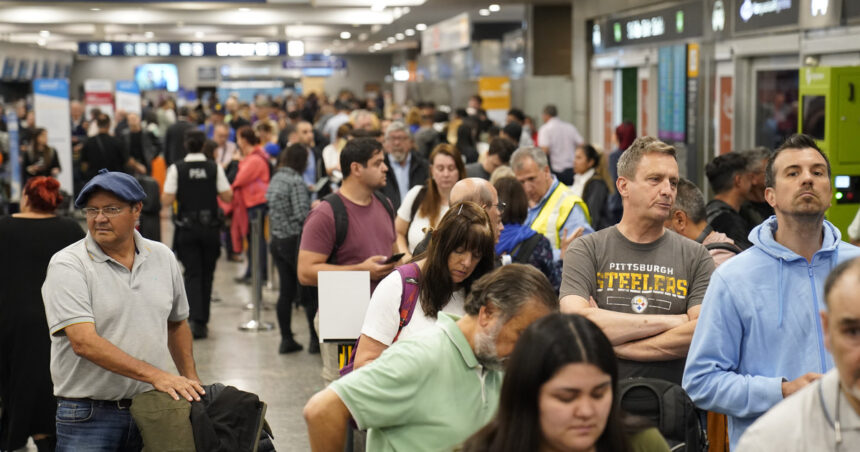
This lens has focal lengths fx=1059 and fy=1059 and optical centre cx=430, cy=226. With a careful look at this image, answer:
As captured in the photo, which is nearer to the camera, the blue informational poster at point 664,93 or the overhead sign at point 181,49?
the blue informational poster at point 664,93

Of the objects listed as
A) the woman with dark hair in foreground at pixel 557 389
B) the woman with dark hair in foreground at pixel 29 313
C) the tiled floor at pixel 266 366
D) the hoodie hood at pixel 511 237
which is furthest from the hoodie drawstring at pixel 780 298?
the tiled floor at pixel 266 366

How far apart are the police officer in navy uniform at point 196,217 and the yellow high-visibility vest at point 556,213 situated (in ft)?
12.6

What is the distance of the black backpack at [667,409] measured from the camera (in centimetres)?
305

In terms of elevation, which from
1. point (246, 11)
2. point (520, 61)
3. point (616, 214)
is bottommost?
point (616, 214)

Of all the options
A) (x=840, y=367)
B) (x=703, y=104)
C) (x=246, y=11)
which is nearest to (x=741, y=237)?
(x=840, y=367)

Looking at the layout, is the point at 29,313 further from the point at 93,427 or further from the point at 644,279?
the point at 644,279

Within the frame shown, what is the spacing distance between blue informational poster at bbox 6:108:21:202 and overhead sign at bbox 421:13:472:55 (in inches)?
387

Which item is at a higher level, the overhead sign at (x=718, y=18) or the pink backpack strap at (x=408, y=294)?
the overhead sign at (x=718, y=18)

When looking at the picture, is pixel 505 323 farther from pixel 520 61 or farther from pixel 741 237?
pixel 520 61

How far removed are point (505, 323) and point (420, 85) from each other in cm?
2603

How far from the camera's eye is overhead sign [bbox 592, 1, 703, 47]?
1219cm

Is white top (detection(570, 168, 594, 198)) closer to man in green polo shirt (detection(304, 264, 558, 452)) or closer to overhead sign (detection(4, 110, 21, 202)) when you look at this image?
man in green polo shirt (detection(304, 264, 558, 452))

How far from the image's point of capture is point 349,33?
106 feet

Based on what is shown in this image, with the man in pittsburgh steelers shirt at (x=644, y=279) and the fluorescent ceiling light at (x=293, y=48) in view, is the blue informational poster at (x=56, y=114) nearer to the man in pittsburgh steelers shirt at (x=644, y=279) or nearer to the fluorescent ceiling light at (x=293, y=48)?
the man in pittsburgh steelers shirt at (x=644, y=279)
